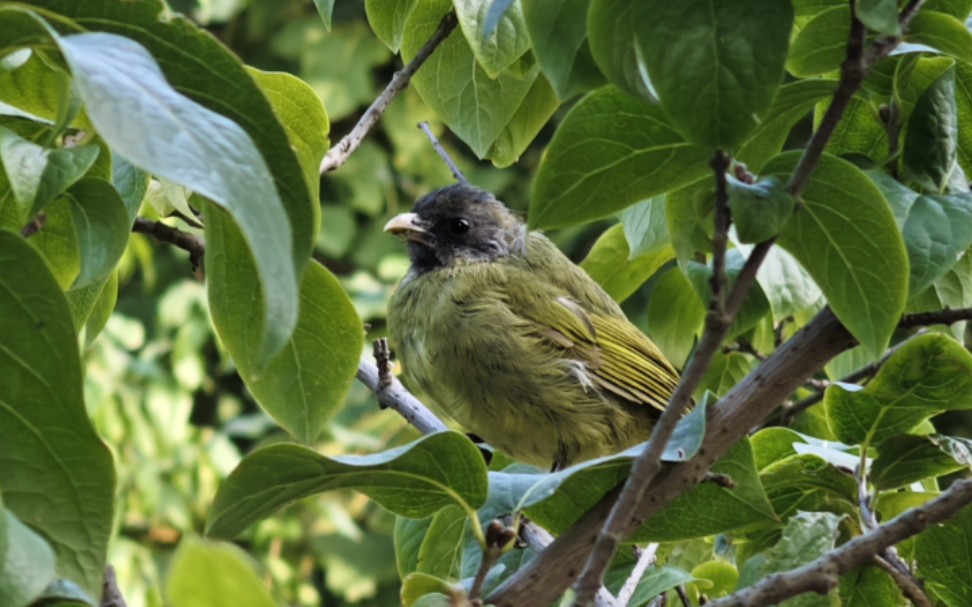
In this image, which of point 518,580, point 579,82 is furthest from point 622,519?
point 579,82

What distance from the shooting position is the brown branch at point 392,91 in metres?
1.67

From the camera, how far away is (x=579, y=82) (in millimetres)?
1153

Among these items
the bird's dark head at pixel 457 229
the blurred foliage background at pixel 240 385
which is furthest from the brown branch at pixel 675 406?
the blurred foliage background at pixel 240 385

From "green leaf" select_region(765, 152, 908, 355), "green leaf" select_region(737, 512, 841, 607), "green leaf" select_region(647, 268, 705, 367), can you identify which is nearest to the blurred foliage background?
"green leaf" select_region(647, 268, 705, 367)

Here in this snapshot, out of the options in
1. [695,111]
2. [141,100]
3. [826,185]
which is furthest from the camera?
[826,185]

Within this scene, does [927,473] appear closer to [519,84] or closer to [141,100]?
[519,84]

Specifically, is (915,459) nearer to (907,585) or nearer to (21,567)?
(907,585)

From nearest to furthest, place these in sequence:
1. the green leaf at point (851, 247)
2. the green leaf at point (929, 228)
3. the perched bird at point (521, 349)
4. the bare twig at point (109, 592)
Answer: the bare twig at point (109, 592) → the green leaf at point (851, 247) → the green leaf at point (929, 228) → the perched bird at point (521, 349)

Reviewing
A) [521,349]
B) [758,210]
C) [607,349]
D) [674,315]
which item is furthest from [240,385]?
[758,210]

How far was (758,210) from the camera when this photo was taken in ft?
3.30

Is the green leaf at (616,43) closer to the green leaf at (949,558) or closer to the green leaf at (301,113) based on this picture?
the green leaf at (301,113)

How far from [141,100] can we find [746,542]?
3.44 ft

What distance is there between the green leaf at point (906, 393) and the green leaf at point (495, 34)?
0.52 m

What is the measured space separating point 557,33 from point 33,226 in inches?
18.8
